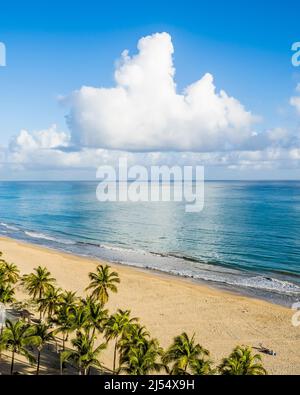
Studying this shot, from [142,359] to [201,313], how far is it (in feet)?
87.5

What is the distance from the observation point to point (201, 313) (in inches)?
2116

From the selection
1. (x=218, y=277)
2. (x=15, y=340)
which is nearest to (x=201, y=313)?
(x=218, y=277)

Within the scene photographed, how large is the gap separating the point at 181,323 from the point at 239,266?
33.8 m

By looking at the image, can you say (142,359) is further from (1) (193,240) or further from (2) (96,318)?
(1) (193,240)

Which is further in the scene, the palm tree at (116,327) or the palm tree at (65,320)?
the palm tree at (65,320)

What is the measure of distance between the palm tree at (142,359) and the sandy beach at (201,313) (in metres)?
10.9

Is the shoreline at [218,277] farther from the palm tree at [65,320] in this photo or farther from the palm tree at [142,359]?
the palm tree at [142,359]

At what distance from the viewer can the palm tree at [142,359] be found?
28.5 meters

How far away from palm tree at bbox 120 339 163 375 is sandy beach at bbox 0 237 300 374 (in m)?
10.9

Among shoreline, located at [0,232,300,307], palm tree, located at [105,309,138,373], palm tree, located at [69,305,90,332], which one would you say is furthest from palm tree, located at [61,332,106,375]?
shoreline, located at [0,232,300,307]

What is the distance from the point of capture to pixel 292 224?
412 feet

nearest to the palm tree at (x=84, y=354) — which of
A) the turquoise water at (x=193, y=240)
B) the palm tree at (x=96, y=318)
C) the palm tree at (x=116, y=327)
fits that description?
the palm tree at (x=116, y=327)
